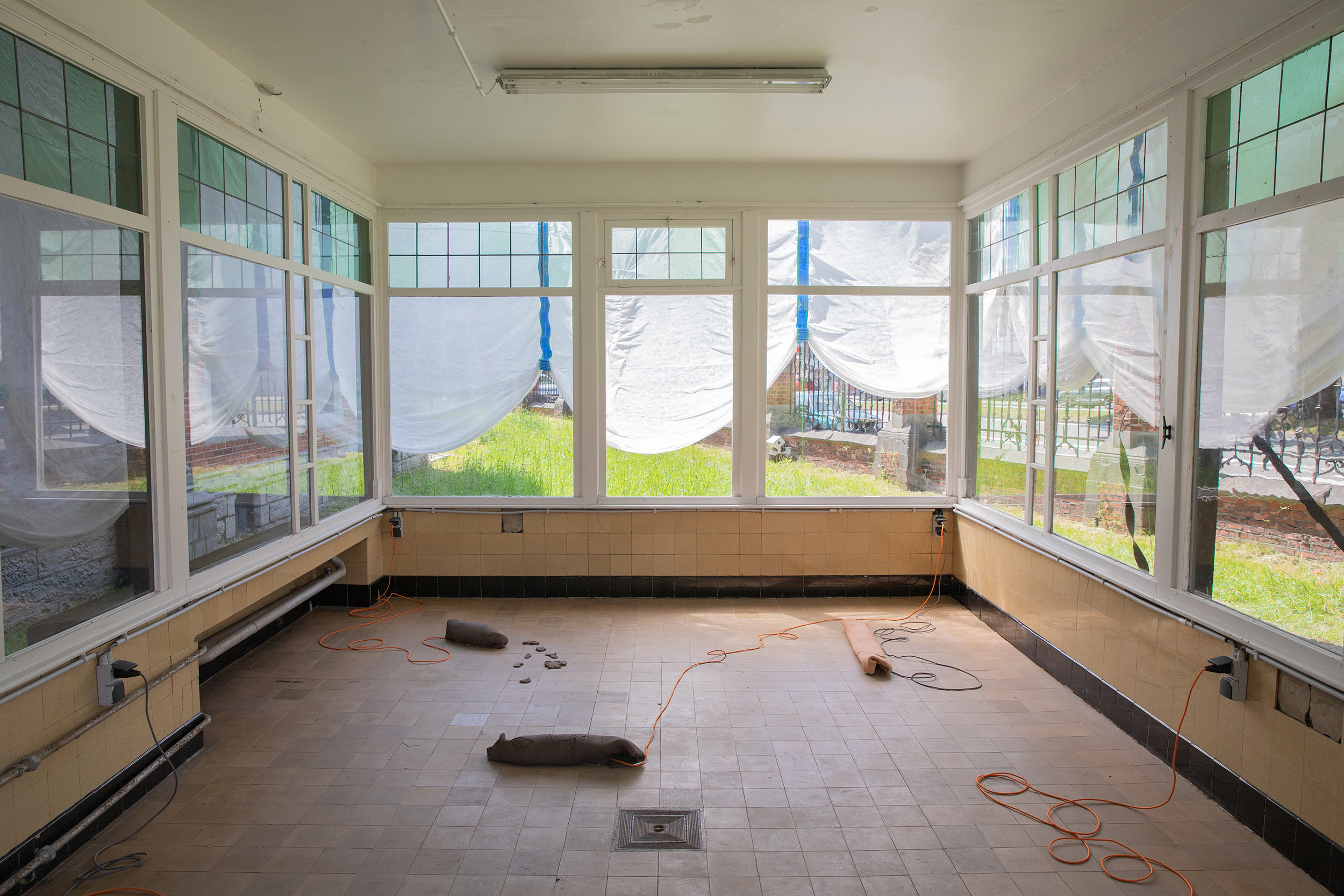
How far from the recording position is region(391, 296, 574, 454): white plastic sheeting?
17.6 feet

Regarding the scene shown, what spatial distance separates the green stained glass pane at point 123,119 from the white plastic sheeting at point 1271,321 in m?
4.15

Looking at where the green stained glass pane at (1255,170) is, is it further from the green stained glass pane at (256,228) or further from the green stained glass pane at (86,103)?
the green stained glass pane at (256,228)

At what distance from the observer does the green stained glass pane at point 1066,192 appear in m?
3.96

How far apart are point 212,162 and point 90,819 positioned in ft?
8.81

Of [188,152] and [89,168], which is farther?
[188,152]

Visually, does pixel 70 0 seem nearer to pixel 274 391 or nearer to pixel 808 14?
pixel 274 391

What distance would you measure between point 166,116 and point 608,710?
3.15 m

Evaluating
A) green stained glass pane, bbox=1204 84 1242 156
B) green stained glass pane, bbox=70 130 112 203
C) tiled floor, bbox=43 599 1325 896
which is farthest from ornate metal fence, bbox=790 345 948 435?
green stained glass pane, bbox=70 130 112 203

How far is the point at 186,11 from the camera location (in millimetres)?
3049

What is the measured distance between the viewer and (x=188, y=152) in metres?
3.22

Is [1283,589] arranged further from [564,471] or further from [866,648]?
[564,471]

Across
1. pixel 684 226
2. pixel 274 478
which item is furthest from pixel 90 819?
pixel 684 226

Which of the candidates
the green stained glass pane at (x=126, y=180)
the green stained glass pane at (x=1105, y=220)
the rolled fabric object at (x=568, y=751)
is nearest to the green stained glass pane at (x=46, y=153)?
the green stained glass pane at (x=126, y=180)

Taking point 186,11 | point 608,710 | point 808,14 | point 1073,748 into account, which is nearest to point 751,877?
point 608,710
